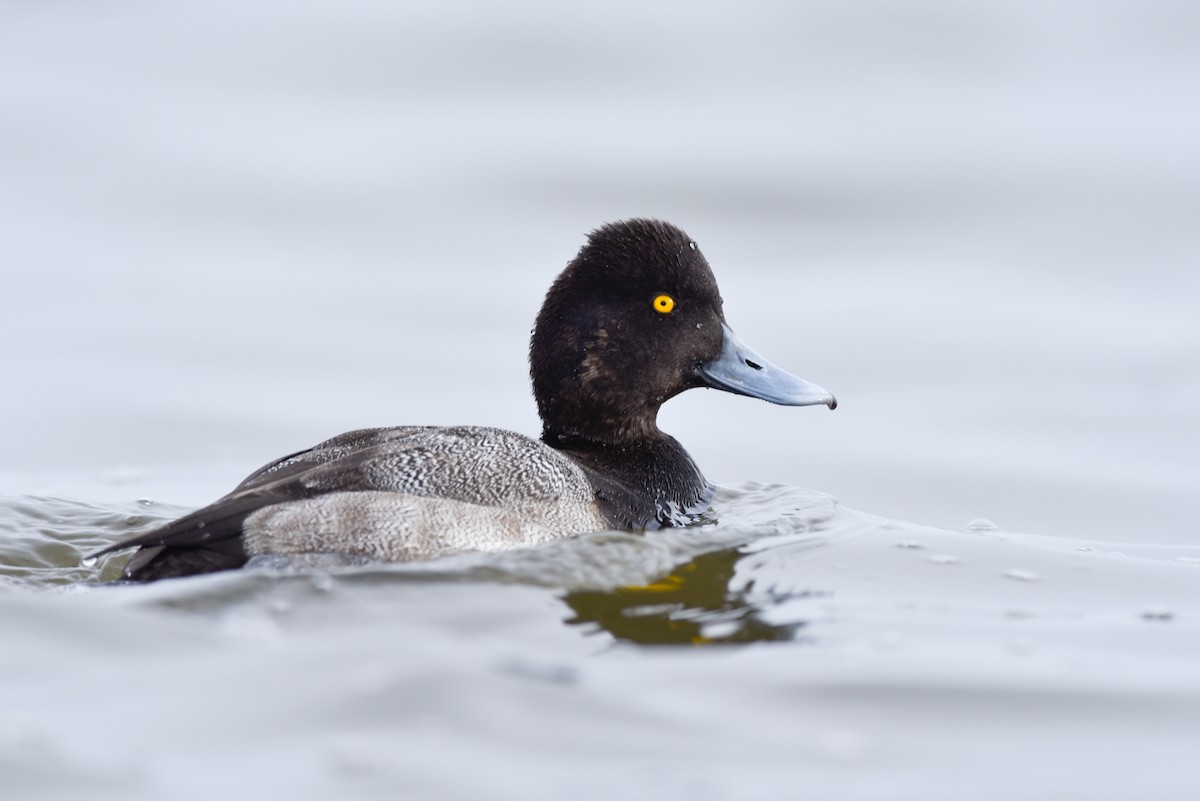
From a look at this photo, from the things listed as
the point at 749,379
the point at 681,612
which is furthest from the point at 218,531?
the point at 749,379

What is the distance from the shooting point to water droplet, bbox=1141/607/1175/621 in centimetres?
525

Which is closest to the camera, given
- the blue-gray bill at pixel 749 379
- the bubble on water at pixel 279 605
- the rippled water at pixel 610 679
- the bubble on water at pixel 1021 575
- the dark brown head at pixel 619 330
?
the rippled water at pixel 610 679

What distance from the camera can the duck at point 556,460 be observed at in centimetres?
498

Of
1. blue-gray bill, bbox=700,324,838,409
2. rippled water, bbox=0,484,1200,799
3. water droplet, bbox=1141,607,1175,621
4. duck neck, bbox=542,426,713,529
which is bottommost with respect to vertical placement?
rippled water, bbox=0,484,1200,799

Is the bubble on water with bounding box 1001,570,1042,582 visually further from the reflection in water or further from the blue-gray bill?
the blue-gray bill

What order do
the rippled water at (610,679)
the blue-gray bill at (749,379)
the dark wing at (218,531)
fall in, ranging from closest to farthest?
1. the rippled water at (610,679)
2. the dark wing at (218,531)
3. the blue-gray bill at (749,379)

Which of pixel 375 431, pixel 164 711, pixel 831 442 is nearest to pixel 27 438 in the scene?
pixel 375 431

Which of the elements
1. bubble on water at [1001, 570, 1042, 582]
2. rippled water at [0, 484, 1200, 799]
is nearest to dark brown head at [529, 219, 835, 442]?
rippled water at [0, 484, 1200, 799]

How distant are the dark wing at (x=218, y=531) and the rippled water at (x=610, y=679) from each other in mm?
143

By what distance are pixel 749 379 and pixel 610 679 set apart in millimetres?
2896

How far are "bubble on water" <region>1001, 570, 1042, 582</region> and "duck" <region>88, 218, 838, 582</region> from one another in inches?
50.4

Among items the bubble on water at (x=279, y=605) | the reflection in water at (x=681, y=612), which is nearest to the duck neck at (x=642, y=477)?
the reflection in water at (x=681, y=612)

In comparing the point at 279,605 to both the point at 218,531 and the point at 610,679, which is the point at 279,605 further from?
the point at 610,679

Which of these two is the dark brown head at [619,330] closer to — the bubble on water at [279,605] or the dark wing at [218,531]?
the dark wing at [218,531]
